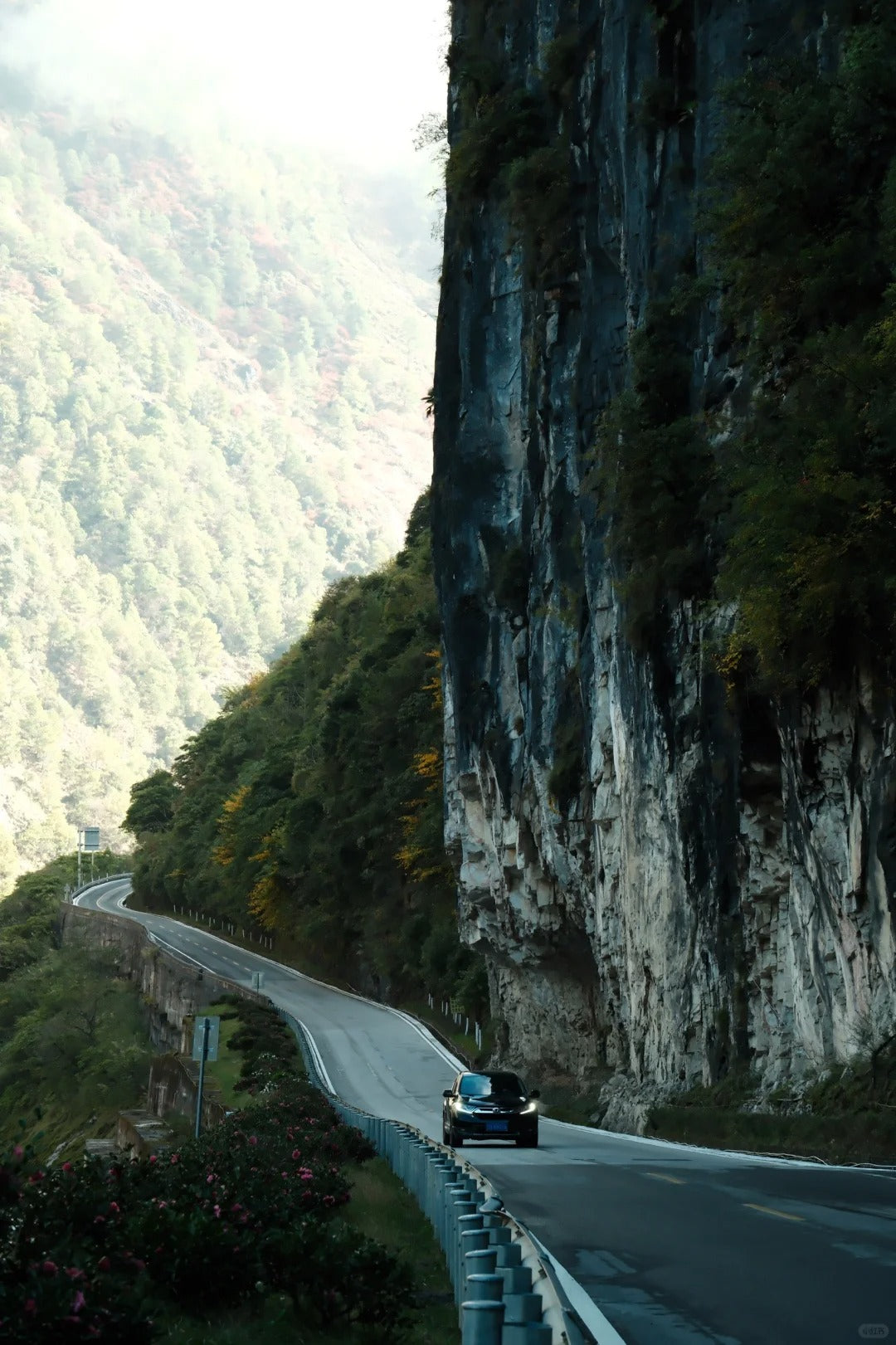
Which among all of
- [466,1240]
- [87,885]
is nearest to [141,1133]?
[466,1240]

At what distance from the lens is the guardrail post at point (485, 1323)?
634 cm

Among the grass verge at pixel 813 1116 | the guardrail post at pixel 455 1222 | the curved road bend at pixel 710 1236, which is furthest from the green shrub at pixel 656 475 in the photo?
the guardrail post at pixel 455 1222

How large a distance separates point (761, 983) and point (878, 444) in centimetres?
1046

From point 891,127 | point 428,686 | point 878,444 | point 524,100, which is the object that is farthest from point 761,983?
point 428,686

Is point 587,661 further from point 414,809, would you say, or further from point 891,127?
point 414,809

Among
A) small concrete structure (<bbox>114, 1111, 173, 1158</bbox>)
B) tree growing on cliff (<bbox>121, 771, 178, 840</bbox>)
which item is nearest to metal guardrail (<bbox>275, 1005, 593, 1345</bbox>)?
small concrete structure (<bbox>114, 1111, 173, 1158</bbox>)

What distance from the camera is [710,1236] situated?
11.9 m

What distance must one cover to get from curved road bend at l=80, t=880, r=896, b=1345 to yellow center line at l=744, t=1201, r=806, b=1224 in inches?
0.8

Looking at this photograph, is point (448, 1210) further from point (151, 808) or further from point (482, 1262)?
point (151, 808)

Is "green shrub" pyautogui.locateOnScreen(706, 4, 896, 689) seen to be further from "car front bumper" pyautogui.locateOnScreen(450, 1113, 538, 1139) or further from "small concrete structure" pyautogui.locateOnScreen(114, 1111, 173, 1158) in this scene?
"small concrete structure" pyautogui.locateOnScreen(114, 1111, 173, 1158)

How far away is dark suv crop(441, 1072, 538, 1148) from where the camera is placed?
26031mm

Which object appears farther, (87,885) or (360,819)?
(87,885)

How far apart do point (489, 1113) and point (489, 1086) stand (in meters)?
0.68

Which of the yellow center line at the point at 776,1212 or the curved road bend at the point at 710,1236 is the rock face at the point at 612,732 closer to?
the curved road bend at the point at 710,1236
